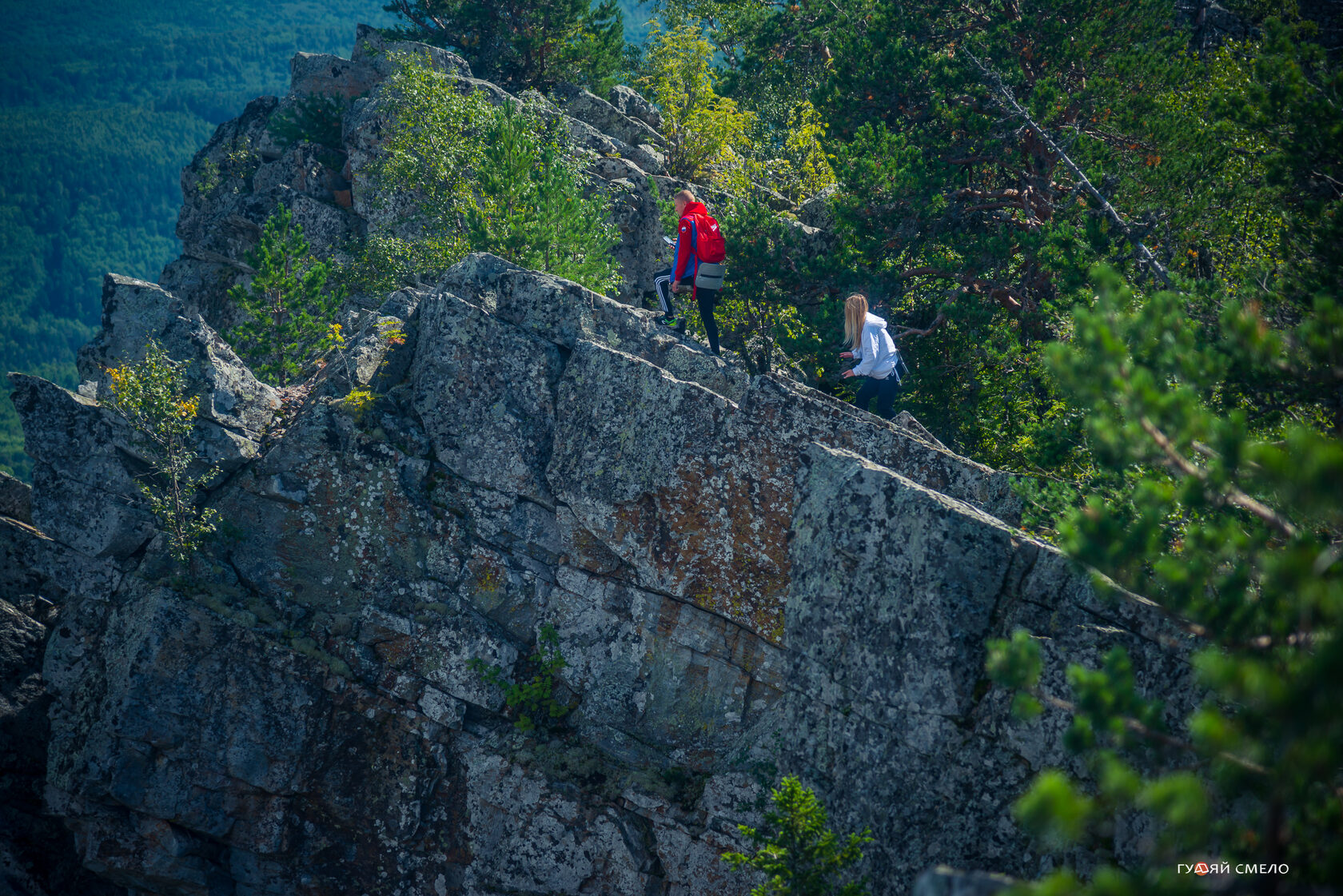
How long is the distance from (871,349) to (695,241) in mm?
3734

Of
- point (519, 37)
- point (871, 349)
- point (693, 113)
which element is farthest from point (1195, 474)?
point (519, 37)

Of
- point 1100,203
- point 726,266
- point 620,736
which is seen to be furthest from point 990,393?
point 620,736

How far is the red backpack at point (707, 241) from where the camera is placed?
14.2 m

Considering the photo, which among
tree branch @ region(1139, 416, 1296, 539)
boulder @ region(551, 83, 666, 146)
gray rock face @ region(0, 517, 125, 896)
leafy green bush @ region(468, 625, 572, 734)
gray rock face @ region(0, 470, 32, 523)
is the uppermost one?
boulder @ region(551, 83, 666, 146)

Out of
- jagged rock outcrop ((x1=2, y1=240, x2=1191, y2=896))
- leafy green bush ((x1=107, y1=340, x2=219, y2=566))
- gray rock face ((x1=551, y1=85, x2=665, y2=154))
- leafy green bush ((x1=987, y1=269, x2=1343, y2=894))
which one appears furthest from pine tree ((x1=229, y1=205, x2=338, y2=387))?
leafy green bush ((x1=987, y1=269, x2=1343, y2=894))

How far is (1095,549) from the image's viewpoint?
6.14 m

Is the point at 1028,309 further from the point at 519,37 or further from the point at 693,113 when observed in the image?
the point at 519,37

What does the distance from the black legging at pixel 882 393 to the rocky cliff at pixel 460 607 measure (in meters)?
1.05

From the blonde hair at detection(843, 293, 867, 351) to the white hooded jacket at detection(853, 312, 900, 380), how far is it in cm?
6

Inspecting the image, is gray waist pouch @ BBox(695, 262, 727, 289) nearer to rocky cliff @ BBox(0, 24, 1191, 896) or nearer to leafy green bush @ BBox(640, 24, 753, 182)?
rocky cliff @ BBox(0, 24, 1191, 896)

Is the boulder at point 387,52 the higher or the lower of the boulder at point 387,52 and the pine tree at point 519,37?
the lower

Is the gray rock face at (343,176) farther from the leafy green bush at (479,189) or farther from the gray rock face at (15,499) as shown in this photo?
the gray rock face at (15,499)

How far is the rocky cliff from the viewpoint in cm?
1268

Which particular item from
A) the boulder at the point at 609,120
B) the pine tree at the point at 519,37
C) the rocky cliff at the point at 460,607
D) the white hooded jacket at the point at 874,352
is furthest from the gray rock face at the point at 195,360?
the pine tree at the point at 519,37
